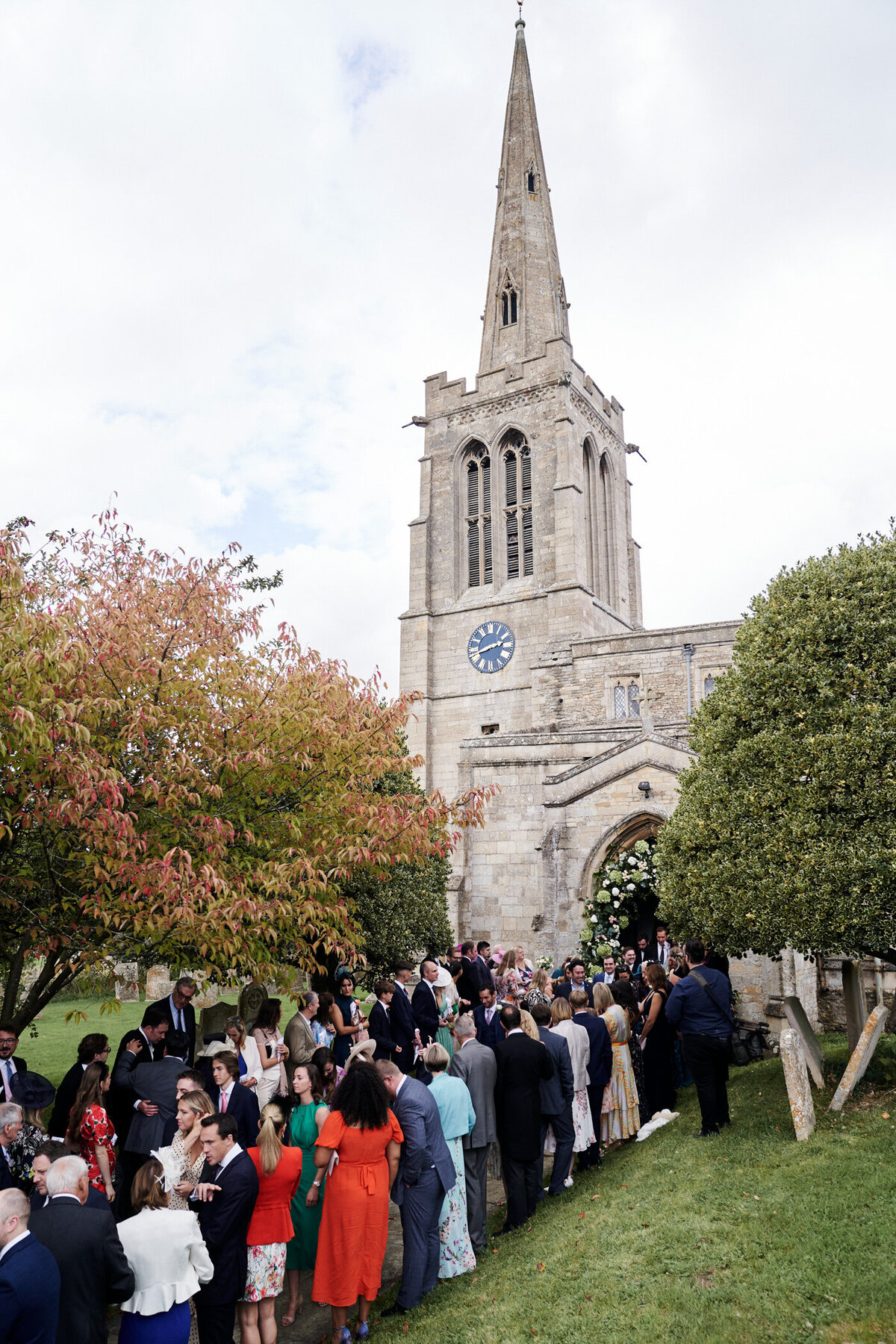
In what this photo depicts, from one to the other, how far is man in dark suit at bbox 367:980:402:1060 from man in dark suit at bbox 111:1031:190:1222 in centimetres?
221

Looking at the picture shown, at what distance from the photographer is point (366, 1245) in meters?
5.78

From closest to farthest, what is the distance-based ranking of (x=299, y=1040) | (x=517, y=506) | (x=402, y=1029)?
(x=299, y=1040)
(x=402, y=1029)
(x=517, y=506)

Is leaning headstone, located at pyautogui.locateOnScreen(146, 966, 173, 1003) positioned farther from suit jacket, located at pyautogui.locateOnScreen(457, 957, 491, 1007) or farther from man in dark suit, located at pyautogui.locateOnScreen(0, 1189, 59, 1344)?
man in dark suit, located at pyautogui.locateOnScreen(0, 1189, 59, 1344)

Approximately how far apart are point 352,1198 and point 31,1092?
2.36 m

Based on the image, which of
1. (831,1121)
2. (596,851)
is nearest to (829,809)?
(831,1121)

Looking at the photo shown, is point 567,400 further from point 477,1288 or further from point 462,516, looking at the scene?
point 477,1288

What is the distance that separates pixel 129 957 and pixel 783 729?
6944mm

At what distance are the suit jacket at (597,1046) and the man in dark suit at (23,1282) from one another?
5639 millimetres

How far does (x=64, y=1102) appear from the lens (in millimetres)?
6551

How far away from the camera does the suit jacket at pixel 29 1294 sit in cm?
379

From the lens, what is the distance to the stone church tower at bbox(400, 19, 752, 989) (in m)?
21.2

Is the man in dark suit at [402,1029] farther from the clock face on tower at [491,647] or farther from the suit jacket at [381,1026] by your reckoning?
the clock face on tower at [491,647]

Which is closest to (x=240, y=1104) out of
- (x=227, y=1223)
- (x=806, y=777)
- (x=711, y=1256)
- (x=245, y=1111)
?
(x=245, y=1111)

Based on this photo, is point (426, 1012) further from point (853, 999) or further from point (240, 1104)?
point (853, 999)
